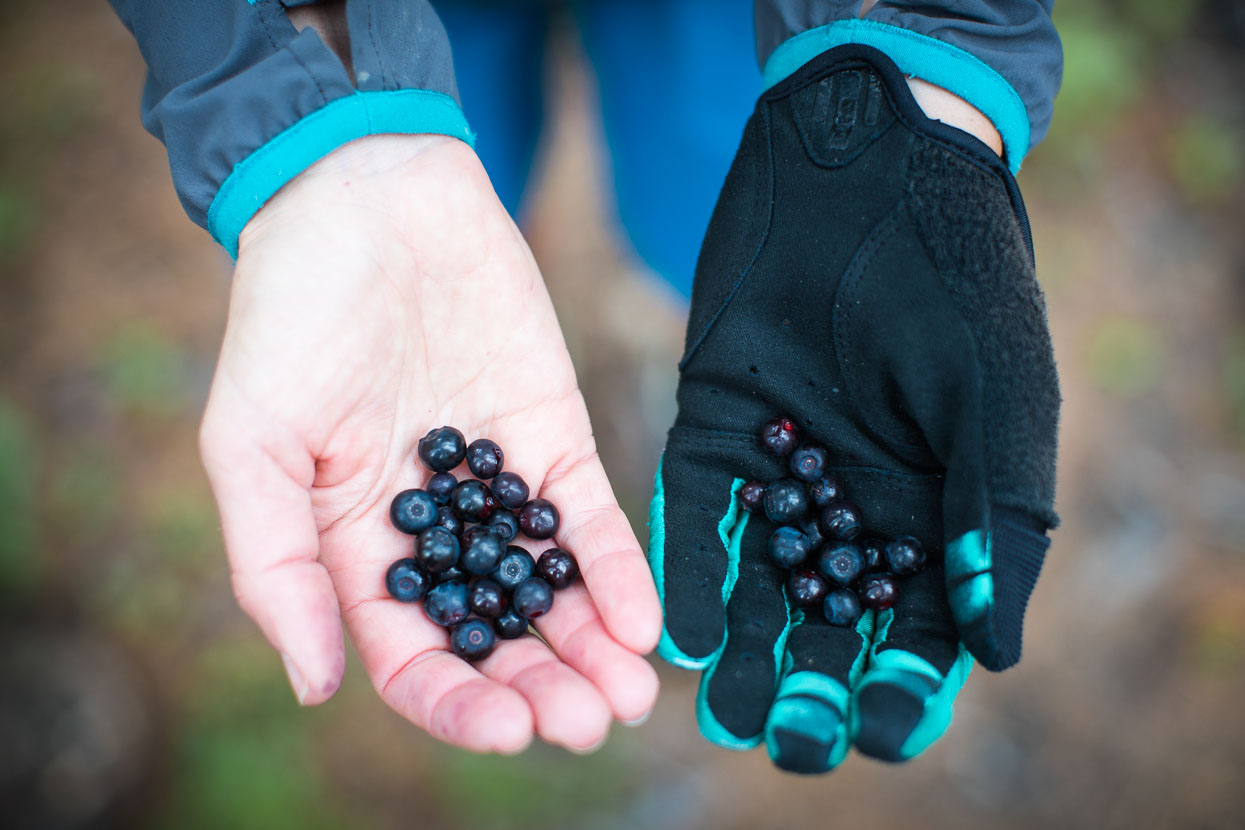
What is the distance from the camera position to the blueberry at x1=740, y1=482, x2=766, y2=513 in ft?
8.19

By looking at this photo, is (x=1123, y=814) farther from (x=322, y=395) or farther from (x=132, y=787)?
(x=132, y=787)

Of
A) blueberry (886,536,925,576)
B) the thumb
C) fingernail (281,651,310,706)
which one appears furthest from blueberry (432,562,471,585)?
blueberry (886,536,925,576)

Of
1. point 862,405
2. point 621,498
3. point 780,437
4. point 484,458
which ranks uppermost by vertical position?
point 862,405

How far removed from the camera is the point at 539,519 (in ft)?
7.87

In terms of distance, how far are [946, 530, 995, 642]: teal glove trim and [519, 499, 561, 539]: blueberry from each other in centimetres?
108

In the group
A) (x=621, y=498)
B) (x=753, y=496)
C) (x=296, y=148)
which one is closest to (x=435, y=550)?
(x=753, y=496)

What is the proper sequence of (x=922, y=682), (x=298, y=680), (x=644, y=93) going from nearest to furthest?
(x=298, y=680) → (x=922, y=682) → (x=644, y=93)

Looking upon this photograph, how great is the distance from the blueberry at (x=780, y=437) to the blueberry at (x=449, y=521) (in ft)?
3.13

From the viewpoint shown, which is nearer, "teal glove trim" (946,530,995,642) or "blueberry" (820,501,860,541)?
"teal glove trim" (946,530,995,642)

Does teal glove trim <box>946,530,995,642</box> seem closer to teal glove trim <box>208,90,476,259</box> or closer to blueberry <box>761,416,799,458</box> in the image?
blueberry <box>761,416,799,458</box>

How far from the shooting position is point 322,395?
2123mm

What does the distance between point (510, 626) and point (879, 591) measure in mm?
1024

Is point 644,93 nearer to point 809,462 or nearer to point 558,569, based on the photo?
point 809,462

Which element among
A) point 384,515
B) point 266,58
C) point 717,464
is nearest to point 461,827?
point 384,515
